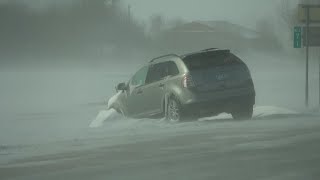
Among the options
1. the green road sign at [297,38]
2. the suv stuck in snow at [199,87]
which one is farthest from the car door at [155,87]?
the green road sign at [297,38]

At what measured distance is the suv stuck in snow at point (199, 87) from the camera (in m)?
15.8

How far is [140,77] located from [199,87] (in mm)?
2414

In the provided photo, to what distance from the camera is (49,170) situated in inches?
392

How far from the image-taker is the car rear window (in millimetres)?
16161

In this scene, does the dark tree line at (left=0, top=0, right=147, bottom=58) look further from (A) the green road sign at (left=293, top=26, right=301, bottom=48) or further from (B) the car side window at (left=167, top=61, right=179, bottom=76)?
(A) the green road sign at (left=293, top=26, right=301, bottom=48)

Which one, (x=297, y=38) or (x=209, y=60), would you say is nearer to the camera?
(x=209, y=60)

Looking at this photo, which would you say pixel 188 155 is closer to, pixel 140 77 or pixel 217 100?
pixel 217 100

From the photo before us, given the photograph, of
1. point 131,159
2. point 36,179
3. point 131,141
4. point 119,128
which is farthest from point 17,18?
point 36,179

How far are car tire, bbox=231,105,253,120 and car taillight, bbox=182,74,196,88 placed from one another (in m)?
1.48

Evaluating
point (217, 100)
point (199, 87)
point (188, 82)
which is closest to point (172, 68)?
point (188, 82)

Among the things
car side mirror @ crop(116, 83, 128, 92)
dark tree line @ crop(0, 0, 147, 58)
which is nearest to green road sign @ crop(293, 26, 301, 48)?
dark tree line @ crop(0, 0, 147, 58)

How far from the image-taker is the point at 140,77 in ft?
58.2

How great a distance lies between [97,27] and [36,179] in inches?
395

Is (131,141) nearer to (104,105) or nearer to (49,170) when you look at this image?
(49,170)
